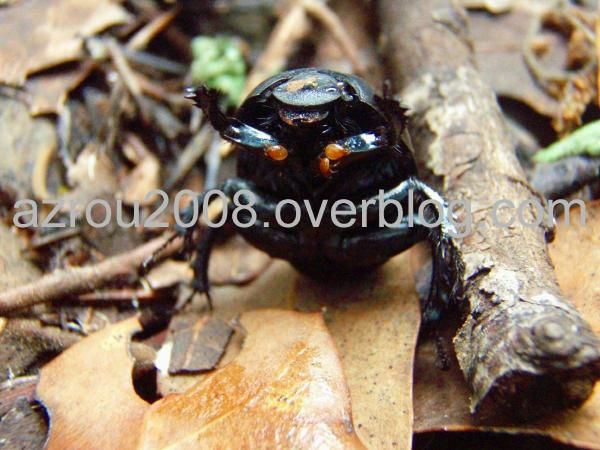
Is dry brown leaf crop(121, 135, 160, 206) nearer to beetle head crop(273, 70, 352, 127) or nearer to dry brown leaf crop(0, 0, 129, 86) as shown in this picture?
dry brown leaf crop(0, 0, 129, 86)

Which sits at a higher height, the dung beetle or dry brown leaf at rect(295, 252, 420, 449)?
the dung beetle

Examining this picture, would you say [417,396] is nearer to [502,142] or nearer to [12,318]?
[502,142]

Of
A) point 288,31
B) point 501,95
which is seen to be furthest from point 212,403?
point 288,31

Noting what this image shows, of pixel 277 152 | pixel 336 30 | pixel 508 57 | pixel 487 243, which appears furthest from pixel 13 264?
pixel 508 57

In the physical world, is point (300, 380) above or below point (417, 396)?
above

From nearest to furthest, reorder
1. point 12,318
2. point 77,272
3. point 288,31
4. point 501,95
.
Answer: point 12,318, point 77,272, point 501,95, point 288,31

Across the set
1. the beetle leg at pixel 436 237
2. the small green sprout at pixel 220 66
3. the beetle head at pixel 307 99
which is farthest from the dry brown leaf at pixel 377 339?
the small green sprout at pixel 220 66

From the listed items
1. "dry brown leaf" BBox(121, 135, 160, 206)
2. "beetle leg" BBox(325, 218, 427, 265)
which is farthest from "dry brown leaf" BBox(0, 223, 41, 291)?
"beetle leg" BBox(325, 218, 427, 265)
